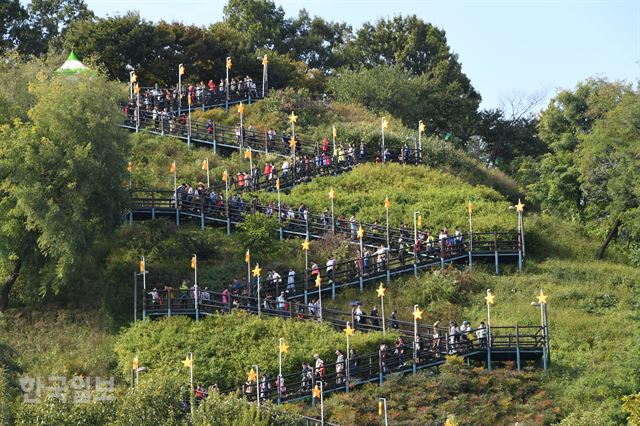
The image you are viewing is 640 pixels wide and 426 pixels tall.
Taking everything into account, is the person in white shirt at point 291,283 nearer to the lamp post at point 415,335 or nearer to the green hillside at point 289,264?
the green hillside at point 289,264

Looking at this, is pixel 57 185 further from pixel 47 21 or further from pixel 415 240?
pixel 47 21

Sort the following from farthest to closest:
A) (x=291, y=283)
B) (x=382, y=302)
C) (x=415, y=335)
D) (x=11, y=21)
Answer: (x=11, y=21) → (x=291, y=283) → (x=382, y=302) → (x=415, y=335)

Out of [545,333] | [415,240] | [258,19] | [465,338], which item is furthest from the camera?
[258,19]

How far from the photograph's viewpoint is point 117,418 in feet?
218

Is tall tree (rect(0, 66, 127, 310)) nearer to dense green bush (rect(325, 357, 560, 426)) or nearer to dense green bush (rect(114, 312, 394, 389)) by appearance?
dense green bush (rect(114, 312, 394, 389))

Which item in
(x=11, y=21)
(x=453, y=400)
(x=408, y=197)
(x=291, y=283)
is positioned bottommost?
(x=453, y=400)

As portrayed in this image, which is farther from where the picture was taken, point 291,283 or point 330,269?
point 330,269

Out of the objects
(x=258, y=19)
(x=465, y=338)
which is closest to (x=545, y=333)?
(x=465, y=338)

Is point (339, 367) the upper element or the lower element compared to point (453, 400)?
upper

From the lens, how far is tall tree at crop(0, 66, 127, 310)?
7819 cm

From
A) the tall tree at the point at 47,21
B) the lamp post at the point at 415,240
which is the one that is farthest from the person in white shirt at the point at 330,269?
the tall tree at the point at 47,21

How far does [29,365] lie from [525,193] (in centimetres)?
3214

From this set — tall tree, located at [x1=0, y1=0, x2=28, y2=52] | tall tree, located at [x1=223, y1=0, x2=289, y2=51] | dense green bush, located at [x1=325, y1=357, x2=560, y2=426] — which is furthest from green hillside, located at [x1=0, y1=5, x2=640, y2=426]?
tall tree, located at [x1=223, y1=0, x2=289, y2=51]

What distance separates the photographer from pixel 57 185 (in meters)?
79.1
